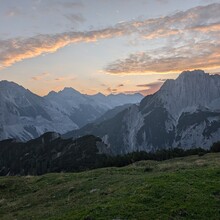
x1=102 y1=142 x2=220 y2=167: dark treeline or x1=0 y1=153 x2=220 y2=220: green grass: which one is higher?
x1=0 y1=153 x2=220 y2=220: green grass

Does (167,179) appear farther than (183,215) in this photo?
Yes

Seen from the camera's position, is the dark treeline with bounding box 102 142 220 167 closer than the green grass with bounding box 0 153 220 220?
No

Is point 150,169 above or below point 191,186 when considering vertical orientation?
below

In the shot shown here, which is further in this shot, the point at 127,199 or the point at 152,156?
the point at 152,156

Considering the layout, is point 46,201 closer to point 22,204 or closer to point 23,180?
point 22,204

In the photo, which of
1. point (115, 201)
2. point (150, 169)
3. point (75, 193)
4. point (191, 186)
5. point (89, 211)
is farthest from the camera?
point (150, 169)

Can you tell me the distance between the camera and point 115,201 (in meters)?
29.1

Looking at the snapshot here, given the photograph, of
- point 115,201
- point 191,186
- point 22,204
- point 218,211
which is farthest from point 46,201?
point 218,211

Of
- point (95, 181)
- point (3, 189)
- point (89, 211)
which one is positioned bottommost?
point (3, 189)

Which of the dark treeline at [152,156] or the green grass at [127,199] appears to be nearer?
the green grass at [127,199]

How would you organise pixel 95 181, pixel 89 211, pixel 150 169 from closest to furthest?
pixel 89 211 < pixel 95 181 < pixel 150 169

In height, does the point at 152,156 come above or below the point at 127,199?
below

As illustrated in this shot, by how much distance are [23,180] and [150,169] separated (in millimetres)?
22977

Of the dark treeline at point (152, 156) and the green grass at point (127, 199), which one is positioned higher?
the green grass at point (127, 199)
